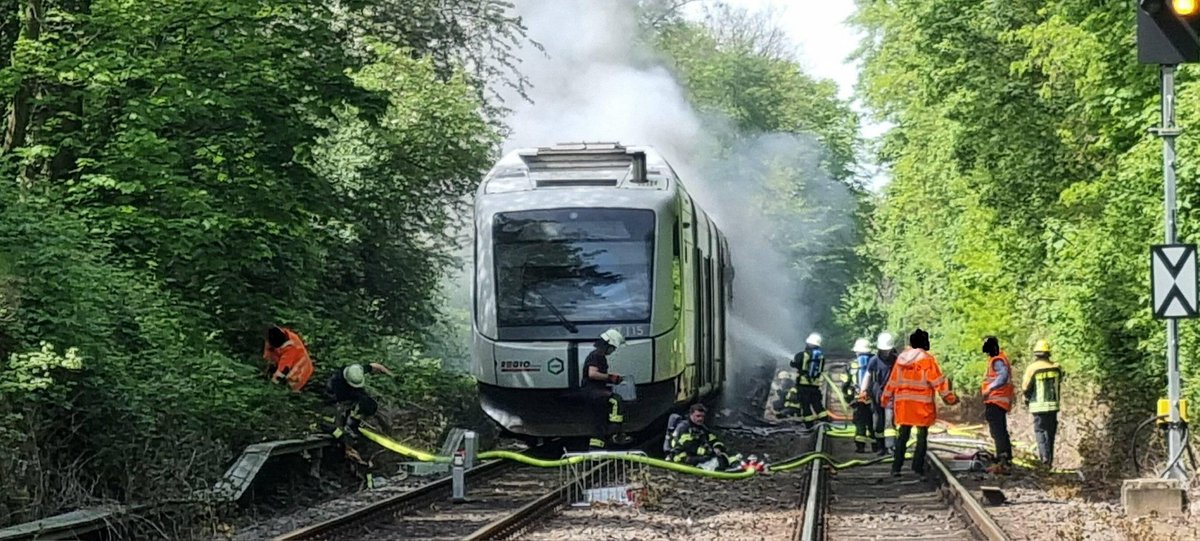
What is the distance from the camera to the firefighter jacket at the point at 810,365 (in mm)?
23547

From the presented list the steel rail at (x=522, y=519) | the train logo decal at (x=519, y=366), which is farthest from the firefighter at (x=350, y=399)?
the steel rail at (x=522, y=519)

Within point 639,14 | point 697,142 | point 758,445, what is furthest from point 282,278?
point 639,14

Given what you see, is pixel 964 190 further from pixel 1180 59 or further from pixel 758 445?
pixel 1180 59

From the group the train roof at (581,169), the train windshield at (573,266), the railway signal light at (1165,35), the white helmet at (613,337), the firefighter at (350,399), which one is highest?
the railway signal light at (1165,35)

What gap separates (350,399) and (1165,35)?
870 centimetres

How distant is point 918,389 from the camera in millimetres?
16766

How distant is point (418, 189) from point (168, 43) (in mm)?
11462

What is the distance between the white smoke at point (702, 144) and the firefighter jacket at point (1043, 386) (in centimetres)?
1377

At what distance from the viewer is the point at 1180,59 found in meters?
12.6

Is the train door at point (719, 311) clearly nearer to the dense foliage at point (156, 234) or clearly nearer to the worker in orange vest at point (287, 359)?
the dense foliage at point (156, 234)

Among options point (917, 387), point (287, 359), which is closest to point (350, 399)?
point (287, 359)

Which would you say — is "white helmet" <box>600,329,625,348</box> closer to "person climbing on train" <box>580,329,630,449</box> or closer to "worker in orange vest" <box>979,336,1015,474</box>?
"person climbing on train" <box>580,329,630,449</box>

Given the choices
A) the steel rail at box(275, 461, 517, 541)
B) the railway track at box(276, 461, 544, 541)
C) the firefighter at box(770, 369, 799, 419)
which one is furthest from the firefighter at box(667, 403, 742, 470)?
the firefighter at box(770, 369, 799, 419)

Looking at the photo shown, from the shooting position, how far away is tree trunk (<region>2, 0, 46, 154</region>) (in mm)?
16234
